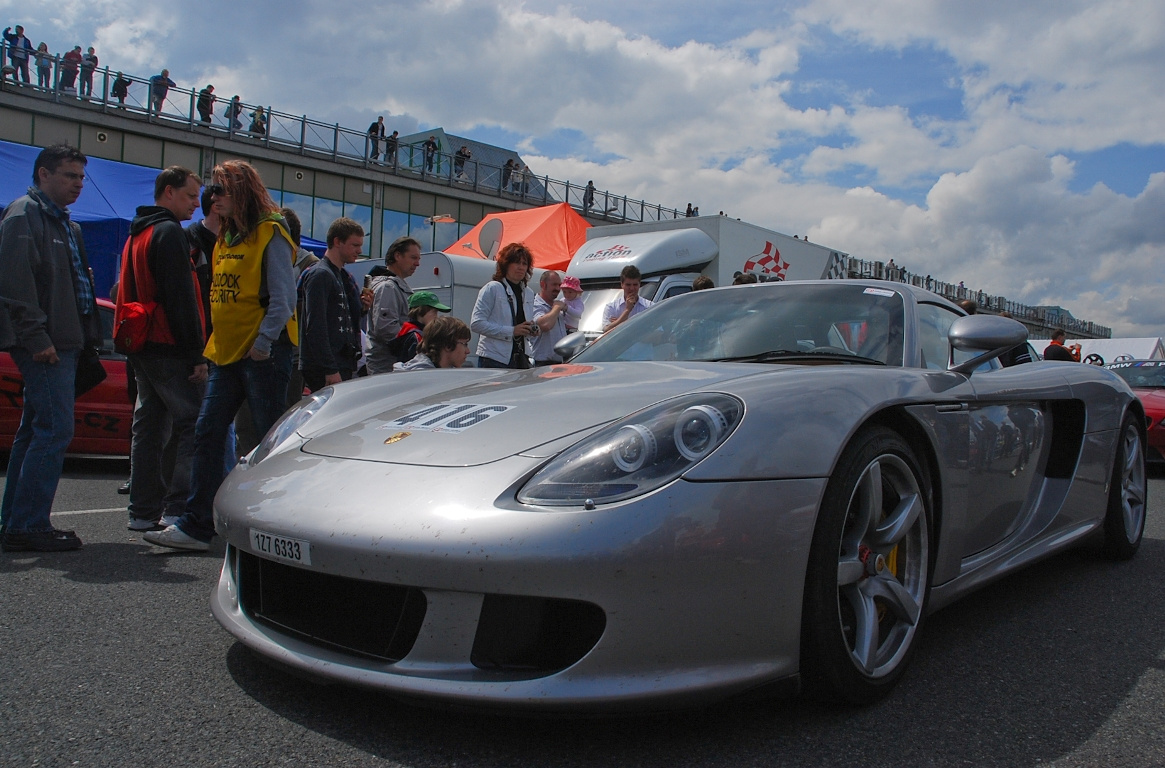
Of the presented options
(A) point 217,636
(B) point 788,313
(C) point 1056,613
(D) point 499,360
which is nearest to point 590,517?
(A) point 217,636

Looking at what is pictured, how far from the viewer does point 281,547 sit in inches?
76.8

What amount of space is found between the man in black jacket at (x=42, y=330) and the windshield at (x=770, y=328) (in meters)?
2.23

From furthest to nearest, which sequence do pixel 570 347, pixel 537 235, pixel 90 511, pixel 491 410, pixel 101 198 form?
pixel 537 235 < pixel 101 198 < pixel 90 511 < pixel 570 347 < pixel 491 410

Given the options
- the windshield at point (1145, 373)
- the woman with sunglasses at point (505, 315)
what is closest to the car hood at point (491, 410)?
the woman with sunglasses at point (505, 315)

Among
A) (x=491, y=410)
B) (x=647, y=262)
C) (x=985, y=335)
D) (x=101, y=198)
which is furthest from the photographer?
(x=647, y=262)

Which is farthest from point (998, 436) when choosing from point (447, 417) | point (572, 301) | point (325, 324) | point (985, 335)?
point (572, 301)

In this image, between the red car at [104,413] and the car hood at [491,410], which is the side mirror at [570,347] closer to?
the car hood at [491,410]

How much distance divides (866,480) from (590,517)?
785 mm

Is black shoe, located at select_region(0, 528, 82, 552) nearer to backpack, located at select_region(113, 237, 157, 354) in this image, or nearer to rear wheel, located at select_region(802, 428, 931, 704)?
backpack, located at select_region(113, 237, 157, 354)

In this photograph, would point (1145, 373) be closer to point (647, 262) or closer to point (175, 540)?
point (647, 262)

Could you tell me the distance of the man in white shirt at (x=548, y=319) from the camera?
583 cm

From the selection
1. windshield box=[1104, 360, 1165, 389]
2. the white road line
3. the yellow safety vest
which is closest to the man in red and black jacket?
the yellow safety vest

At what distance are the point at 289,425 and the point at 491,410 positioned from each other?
2.51 feet

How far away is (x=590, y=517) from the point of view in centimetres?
174
